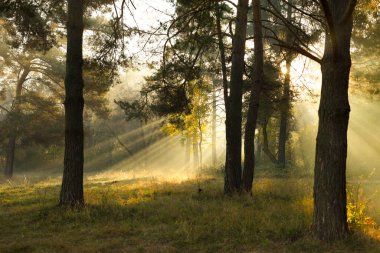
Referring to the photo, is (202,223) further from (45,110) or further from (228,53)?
(45,110)

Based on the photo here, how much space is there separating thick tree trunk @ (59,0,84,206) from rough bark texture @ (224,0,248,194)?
4.46 metres

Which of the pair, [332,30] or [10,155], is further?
[10,155]

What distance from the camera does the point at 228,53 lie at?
49.5 feet

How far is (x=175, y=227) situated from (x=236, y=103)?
5271mm

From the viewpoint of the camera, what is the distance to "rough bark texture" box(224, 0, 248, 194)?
1152 cm

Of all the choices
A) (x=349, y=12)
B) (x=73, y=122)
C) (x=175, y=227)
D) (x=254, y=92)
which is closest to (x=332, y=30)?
(x=349, y=12)

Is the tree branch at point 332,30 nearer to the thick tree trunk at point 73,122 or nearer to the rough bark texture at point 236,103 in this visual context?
the rough bark texture at point 236,103

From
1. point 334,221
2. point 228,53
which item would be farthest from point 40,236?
point 228,53

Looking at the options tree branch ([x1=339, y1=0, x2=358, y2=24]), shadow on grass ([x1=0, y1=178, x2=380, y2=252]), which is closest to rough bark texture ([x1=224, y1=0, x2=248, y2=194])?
shadow on grass ([x1=0, y1=178, x2=380, y2=252])

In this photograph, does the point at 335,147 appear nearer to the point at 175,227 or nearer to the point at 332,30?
the point at 332,30

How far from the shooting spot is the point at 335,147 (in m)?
6.26

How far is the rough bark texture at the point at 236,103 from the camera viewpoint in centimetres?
1152

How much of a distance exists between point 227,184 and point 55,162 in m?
37.1

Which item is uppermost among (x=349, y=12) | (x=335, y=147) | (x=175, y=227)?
(x=349, y=12)
